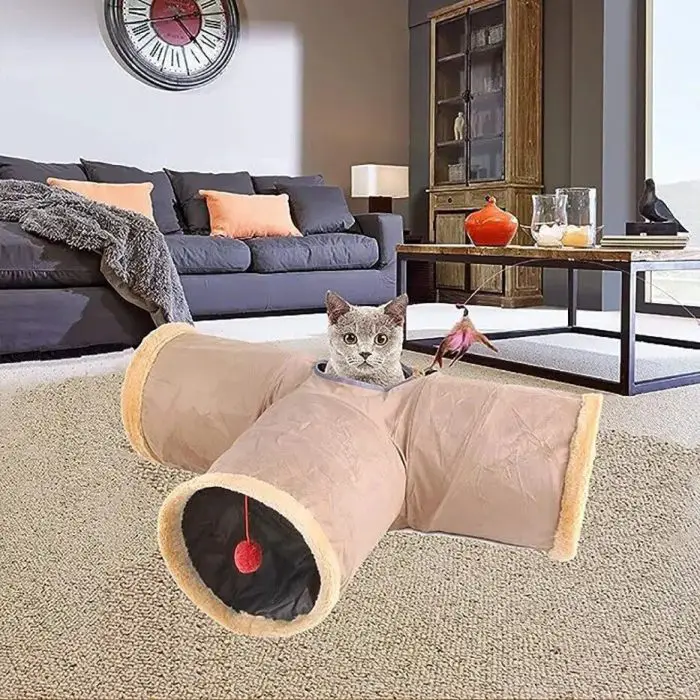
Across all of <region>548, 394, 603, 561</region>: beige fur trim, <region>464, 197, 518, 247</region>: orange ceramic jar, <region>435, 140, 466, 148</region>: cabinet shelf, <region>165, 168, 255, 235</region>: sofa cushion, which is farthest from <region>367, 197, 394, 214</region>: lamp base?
<region>548, 394, 603, 561</region>: beige fur trim

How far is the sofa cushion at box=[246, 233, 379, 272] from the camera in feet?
14.9

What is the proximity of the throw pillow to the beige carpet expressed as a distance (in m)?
3.62

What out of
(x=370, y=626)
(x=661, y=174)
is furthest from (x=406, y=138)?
(x=370, y=626)

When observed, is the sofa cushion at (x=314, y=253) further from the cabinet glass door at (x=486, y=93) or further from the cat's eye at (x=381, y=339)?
the cat's eye at (x=381, y=339)

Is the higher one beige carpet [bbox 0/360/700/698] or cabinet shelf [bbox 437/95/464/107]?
cabinet shelf [bbox 437/95/464/107]

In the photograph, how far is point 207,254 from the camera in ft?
14.3

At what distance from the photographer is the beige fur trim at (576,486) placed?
937 millimetres

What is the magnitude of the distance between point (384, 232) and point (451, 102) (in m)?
1.37

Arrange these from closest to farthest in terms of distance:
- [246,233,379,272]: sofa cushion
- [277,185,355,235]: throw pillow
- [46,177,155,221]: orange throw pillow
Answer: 1. [46,177,155,221]: orange throw pillow
2. [246,233,379,272]: sofa cushion
3. [277,185,355,235]: throw pillow

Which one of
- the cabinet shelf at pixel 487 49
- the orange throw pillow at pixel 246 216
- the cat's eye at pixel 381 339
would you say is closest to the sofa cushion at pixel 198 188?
the orange throw pillow at pixel 246 216

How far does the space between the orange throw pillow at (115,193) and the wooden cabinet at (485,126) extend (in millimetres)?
2069

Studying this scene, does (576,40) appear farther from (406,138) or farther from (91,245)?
(91,245)

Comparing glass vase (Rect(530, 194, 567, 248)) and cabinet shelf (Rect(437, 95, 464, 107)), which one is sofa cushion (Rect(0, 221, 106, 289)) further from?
cabinet shelf (Rect(437, 95, 464, 107))

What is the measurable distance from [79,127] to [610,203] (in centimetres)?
322
